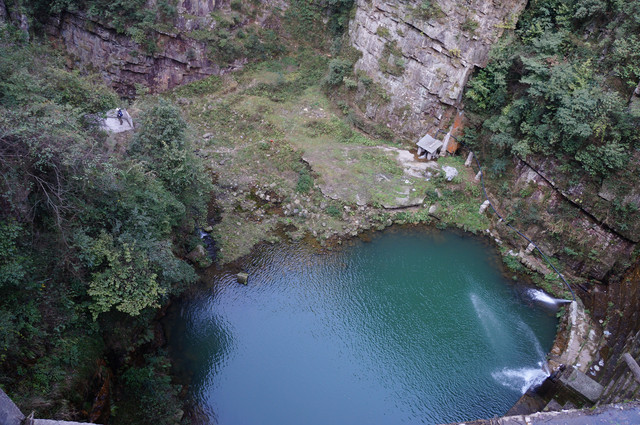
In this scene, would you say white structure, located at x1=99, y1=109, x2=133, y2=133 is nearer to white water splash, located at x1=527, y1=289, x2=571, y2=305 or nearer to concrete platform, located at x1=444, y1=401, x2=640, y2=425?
concrete platform, located at x1=444, y1=401, x2=640, y2=425

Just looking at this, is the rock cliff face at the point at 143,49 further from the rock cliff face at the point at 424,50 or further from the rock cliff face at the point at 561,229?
the rock cliff face at the point at 561,229

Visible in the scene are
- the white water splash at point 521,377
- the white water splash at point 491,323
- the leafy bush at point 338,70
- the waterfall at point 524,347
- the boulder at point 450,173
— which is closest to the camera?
the white water splash at point 521,377

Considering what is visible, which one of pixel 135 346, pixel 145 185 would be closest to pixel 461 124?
pixel 145 185

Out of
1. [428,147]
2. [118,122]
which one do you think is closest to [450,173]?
[428,147]

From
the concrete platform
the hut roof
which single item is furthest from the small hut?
the concrete platform

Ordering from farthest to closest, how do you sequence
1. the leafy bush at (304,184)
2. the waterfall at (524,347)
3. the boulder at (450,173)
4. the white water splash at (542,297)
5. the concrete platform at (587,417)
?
the boulder at (450,173), the leafy bush at (304,184), the white water splash at (542,297), the waterfall at (524,347), the concrete platform at (587,417)

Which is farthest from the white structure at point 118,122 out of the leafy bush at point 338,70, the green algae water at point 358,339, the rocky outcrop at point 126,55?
the leafy bush at point 338,70

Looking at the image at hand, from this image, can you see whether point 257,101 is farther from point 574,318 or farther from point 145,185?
point 574,318
